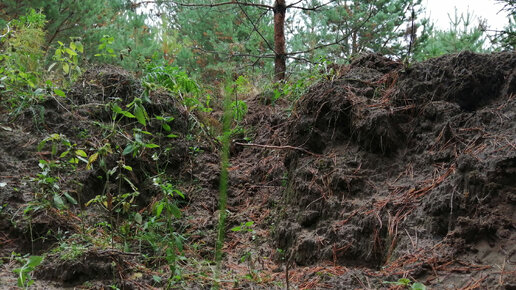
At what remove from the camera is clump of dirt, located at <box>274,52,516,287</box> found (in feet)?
6.78

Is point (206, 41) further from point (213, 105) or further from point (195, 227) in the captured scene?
point (195, 227)

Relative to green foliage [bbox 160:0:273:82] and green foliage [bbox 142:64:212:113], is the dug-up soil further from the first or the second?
green foliage [bbox 160:0:273:82]

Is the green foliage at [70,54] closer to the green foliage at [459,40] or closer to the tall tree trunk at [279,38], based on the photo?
the tall tree trunk at [279,38]

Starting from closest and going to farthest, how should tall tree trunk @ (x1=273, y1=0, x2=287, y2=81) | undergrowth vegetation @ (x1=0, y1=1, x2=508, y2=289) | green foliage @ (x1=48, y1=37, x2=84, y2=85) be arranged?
undergrowth vegetation @ (x1=0, y1=1, x2=508, y2=289)
green foliage @ (x1=48, y1=37, x2=84, y2=85)
tall tree trunk @ (x1=273, y1=0, x2=287, y2=81)

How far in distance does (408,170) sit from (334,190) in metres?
0.58

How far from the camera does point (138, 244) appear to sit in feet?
9.20

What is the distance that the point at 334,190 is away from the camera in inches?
115

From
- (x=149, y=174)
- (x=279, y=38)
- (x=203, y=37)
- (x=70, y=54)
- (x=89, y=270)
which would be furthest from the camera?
(x=203, y=37)

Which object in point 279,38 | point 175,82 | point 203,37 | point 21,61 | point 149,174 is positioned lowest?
point 149,174

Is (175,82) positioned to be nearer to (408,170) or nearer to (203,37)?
(408,170)

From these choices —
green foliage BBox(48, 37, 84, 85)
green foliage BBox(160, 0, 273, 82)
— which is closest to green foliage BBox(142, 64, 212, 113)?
green foliage BBox(48, 37, 84, 85)

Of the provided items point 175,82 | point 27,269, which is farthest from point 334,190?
point 175,82

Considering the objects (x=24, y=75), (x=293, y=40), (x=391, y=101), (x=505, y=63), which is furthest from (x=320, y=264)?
(x=293, y=40)

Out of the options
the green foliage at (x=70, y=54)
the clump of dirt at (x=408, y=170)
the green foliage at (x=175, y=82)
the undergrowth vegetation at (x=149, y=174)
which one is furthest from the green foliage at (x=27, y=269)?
the green foliage at (x=175, y=82)
